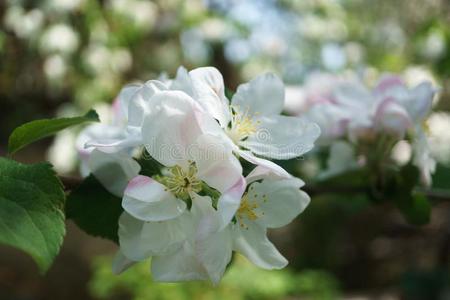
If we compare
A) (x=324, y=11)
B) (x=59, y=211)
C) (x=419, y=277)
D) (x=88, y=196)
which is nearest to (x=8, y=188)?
(x=59, y=211)

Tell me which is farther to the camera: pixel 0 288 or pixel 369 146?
pixel 0 288

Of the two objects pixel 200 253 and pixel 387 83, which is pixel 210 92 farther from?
pixel 387 83

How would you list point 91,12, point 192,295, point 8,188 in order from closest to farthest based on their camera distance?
1. point 8,188
2. point 192,295
3. point 91,12

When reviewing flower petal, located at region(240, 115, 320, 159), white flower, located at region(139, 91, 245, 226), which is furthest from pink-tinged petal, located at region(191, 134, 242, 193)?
flower petal, located at region(240, 115, 320, 159)

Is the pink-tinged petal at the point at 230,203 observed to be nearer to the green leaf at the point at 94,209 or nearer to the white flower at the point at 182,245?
the white flower at the point at 182,245

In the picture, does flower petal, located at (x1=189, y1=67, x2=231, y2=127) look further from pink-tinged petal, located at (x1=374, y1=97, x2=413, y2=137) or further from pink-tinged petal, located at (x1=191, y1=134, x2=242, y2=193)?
pink-tinged petal, located at (x1=374, y1=97, x2=413, y2=137)

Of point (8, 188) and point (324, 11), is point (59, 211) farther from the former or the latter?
point (324, 11)
